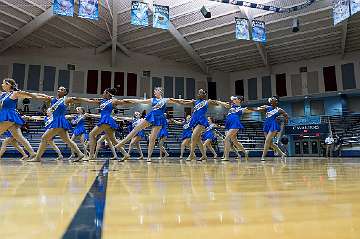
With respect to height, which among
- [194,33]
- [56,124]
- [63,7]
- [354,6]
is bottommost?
[56,124]

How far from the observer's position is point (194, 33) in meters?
23.4

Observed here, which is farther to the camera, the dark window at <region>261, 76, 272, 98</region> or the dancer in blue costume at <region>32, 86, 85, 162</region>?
the dark window at <region>261, 76, 272, 98</region>

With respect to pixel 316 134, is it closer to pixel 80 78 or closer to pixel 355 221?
pixel 80 78

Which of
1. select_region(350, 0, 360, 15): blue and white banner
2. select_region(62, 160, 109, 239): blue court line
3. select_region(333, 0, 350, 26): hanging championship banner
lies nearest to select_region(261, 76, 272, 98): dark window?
select_region(333, 0, 350, 26): hanging championship banner

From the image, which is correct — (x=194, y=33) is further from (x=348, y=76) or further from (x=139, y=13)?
(x=348, y=76)

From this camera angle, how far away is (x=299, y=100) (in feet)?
93.6

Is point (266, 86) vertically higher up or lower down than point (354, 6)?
lower down

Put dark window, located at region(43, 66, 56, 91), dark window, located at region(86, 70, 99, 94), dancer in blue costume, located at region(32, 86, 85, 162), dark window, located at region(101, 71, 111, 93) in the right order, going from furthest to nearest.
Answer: dark window, located at region(101, 71, 111, 93), dark window, located at region(86, 70, 99, 94), dark window, located at region(43, 66, 56, 91), dancer in blue costume, located at region(32, 86, 85, 162)

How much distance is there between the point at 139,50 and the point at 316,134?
15.6 metres

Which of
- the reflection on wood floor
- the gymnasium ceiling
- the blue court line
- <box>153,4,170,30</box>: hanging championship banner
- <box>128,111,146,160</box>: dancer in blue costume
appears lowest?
the reflection on wood floor

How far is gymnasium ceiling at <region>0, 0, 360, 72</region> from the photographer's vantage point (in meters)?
20.2

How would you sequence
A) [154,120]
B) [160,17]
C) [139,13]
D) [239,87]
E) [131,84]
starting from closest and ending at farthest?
[154,120] < [139,13] < [160,17] < [131,84] < [239,87]

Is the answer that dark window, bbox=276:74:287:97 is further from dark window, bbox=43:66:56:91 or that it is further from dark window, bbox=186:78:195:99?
dark window, bbox=43:66:56:91

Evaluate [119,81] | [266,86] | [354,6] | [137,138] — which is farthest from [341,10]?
[119,81]
